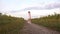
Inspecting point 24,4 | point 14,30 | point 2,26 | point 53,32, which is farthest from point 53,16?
point 2,26

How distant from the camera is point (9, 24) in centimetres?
358

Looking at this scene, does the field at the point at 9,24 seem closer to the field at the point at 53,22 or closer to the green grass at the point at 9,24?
the green grass at the point at 9,24

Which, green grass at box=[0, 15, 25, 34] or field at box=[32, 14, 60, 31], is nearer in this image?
green grass at box=[0, 15, 25, 34]

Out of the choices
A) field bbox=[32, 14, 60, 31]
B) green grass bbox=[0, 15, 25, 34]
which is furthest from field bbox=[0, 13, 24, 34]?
field bbox=[32, 14, 60, 31]

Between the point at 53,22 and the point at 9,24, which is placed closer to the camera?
the point at 9,24

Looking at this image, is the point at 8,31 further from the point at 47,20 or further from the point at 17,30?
the point at 47,20

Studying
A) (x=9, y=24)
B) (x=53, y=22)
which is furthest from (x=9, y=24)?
(x=53, y=22)

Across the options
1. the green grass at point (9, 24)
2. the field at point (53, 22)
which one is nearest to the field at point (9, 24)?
the green grass at point (9, 24)

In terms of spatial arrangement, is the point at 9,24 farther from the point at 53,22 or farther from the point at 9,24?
the point at 53,22

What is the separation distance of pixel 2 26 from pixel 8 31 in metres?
0.15

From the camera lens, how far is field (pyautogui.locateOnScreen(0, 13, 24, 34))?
3.35 m

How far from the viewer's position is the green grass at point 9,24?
132 inches

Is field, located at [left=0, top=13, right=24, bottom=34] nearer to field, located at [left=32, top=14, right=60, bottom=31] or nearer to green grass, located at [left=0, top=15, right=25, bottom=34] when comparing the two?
green grass, located at [left=0, top=15, right=25, bottom=34]

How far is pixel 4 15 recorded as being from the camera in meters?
3.59
